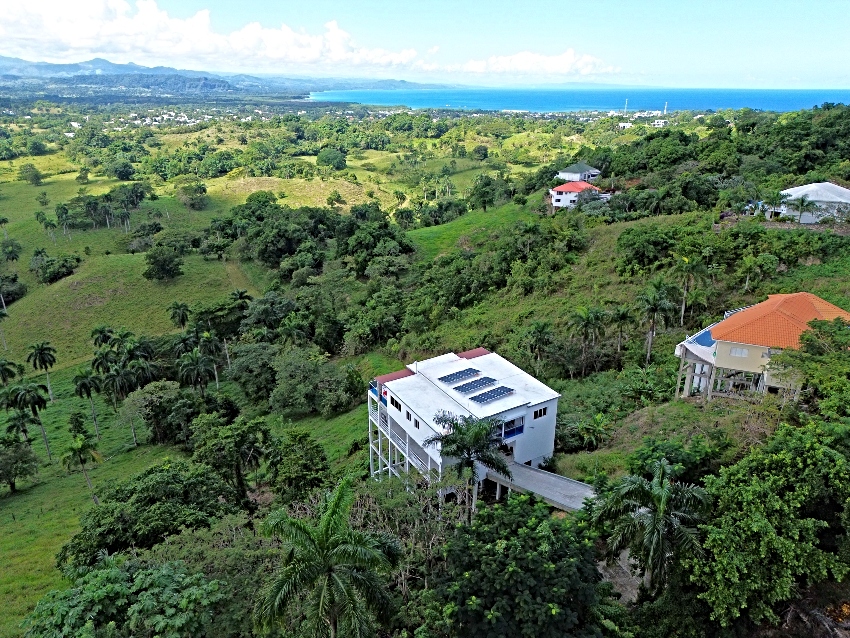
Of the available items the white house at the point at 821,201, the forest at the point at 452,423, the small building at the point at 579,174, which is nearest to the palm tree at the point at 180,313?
the forest at the point at 452,423

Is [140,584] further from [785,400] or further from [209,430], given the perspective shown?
[785,400]

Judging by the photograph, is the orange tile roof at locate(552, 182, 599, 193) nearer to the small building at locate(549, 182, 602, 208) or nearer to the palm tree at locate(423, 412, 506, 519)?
the small building at locate(549, 182, 602, 208)

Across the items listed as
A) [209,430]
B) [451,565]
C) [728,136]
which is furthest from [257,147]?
[451,565]

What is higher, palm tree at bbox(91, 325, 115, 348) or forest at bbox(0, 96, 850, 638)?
forest at bbox(0, 96, 850, 638)

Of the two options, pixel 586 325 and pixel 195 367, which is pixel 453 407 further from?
pixel 195 367

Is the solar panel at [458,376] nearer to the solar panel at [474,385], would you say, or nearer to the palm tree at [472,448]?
the solar panel at [474,385]

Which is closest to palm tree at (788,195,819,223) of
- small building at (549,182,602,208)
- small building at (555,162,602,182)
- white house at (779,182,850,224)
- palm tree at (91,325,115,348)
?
white house at (779,182,850,224)
